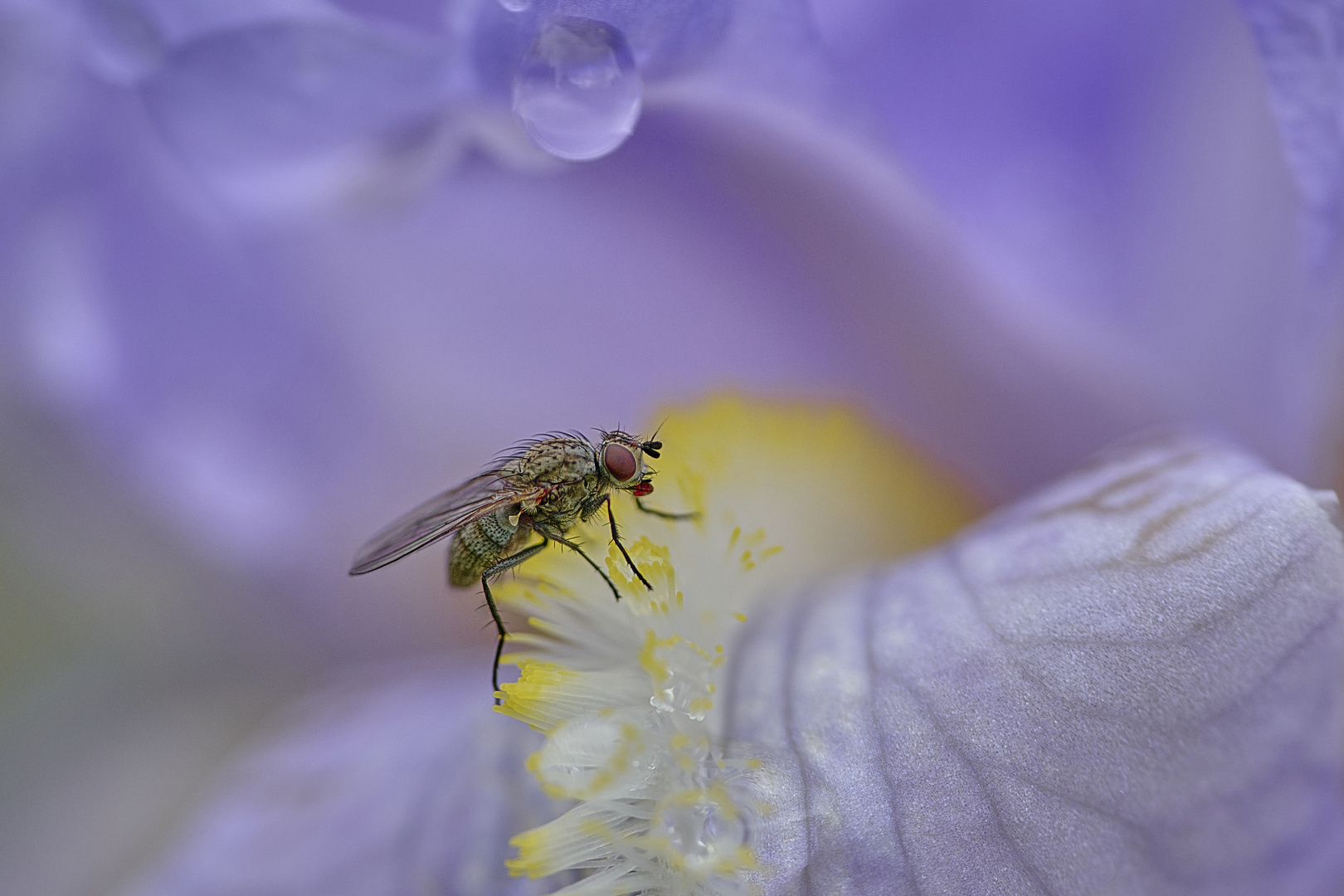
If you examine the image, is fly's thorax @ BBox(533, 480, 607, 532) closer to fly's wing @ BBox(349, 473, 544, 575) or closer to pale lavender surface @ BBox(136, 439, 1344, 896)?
fly's wing @ BBox(349, 473, 544, 575)

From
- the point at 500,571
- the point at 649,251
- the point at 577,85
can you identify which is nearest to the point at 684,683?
the point at 500,571

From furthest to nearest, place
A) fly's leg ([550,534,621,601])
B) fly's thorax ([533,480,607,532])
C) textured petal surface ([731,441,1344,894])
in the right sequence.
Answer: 1. fly's thorax ([533,480,607,532])
2. fly's leg ([550,534,621,601])
3. textured petal surface ([731,441,1344,894])

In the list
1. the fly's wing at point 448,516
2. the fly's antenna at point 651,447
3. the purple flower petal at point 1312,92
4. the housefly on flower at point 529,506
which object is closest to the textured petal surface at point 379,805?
the housefly on flower at point 529,506

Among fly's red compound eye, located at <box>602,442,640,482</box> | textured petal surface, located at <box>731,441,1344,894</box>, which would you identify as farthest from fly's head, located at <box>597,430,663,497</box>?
textured petal surface, located at <box>731,441,1344,894</box>

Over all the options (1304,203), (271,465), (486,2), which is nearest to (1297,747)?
(1304,203)

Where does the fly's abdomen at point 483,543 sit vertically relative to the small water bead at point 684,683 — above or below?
above

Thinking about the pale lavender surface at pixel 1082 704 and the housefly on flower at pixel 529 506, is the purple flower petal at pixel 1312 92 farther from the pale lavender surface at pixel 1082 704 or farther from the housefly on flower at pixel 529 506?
the housefly on flower at pixel 529 506
